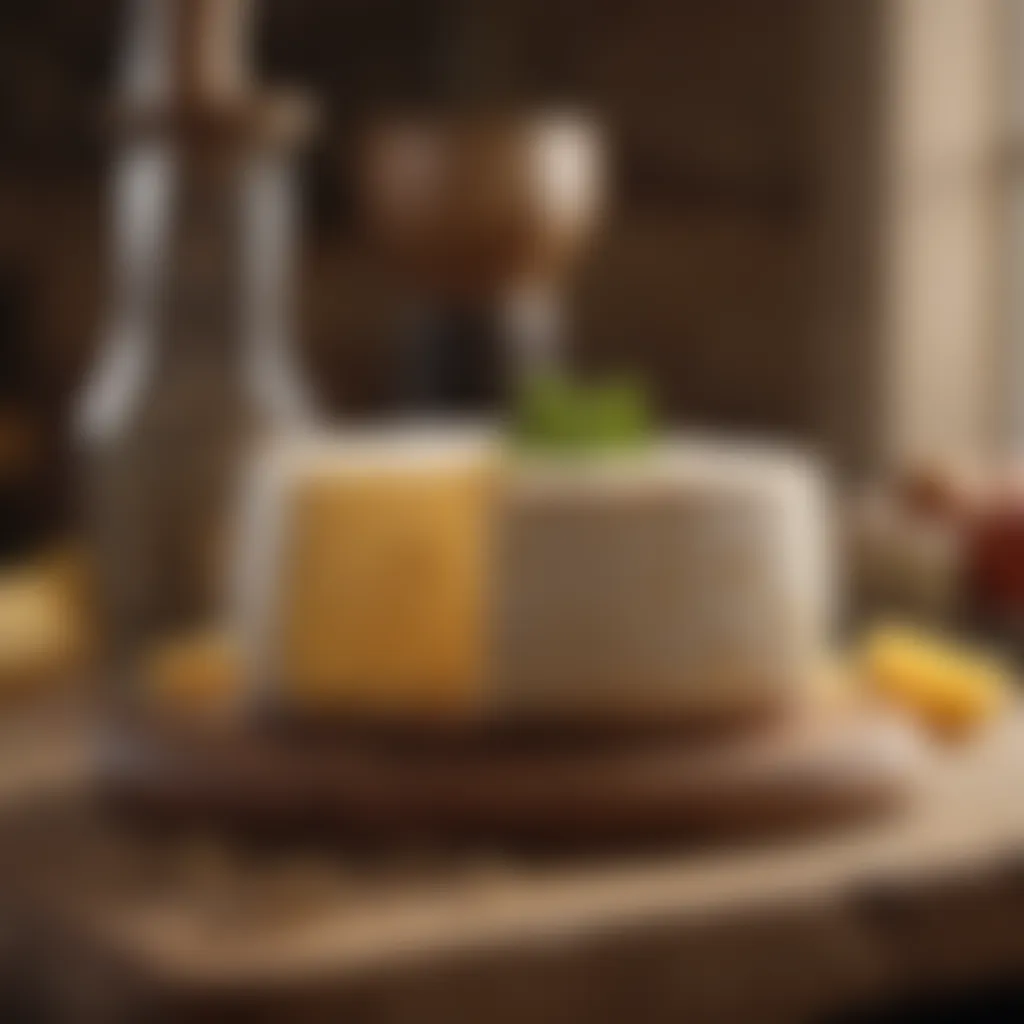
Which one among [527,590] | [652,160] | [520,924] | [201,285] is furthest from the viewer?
[652,160]

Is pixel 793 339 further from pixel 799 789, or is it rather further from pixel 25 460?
pixel 799 789

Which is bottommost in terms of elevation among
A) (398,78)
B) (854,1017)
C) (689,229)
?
(854,1017)

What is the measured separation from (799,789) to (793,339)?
0.89 metres

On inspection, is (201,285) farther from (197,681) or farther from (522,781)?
(522,781)

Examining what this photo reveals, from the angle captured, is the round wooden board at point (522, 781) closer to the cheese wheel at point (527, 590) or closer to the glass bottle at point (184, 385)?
the cheese wheel at point (527, 590)

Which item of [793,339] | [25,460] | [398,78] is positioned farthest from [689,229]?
[25,460]

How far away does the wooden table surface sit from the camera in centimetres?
63

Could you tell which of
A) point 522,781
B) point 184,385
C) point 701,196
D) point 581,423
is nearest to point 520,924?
point 522,781

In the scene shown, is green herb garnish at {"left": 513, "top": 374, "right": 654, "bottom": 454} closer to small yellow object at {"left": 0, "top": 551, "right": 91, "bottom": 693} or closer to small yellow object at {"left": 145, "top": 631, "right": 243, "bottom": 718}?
small yellow object at {"left": 145, "top": 631, "right": 243, "bottom": 718}

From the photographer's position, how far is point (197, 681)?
859mm

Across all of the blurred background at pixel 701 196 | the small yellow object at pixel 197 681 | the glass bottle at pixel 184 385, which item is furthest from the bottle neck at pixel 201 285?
the blurred background at pixel 701 196

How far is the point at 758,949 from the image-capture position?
670 mm

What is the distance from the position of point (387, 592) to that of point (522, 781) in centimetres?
8

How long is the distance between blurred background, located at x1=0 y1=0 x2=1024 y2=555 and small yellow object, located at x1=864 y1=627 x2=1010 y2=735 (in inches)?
25.4
